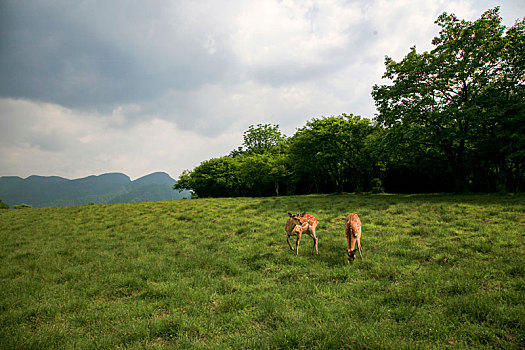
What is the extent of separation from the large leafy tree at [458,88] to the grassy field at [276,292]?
581 inches

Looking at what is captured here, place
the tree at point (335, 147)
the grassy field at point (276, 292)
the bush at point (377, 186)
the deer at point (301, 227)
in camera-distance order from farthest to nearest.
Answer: the bush at point (377, 186), the tree at point (335, 147), the deer at point (301, 227), the grassy field at point (276, 292)

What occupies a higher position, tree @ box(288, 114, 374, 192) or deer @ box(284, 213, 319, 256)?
tree @ box(288, 114, 374, 192)

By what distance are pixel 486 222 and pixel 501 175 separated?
23.4m

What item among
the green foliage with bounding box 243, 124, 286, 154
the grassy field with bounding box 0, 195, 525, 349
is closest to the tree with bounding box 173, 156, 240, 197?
the green foliage with bounding box 243, 124, 286, 154

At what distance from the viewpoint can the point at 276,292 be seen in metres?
5.59

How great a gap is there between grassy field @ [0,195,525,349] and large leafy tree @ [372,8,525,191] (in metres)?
14.8

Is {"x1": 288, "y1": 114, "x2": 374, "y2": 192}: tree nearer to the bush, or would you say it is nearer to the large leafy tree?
the bush

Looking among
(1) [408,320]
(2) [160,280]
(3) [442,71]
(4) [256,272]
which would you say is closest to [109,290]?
(2) [160,280]

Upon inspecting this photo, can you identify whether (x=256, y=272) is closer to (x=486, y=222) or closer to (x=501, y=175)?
(x=486, y=222)

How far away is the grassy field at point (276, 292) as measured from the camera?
157 inches

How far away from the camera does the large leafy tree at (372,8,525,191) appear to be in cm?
2056

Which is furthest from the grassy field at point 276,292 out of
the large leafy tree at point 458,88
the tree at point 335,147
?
the tree at point 335,147

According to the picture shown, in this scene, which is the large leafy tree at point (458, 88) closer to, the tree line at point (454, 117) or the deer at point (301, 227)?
the tree line at point (454, 117)

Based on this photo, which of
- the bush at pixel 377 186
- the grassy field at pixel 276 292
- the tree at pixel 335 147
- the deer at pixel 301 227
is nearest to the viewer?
the grassy field at pixel 276 292
